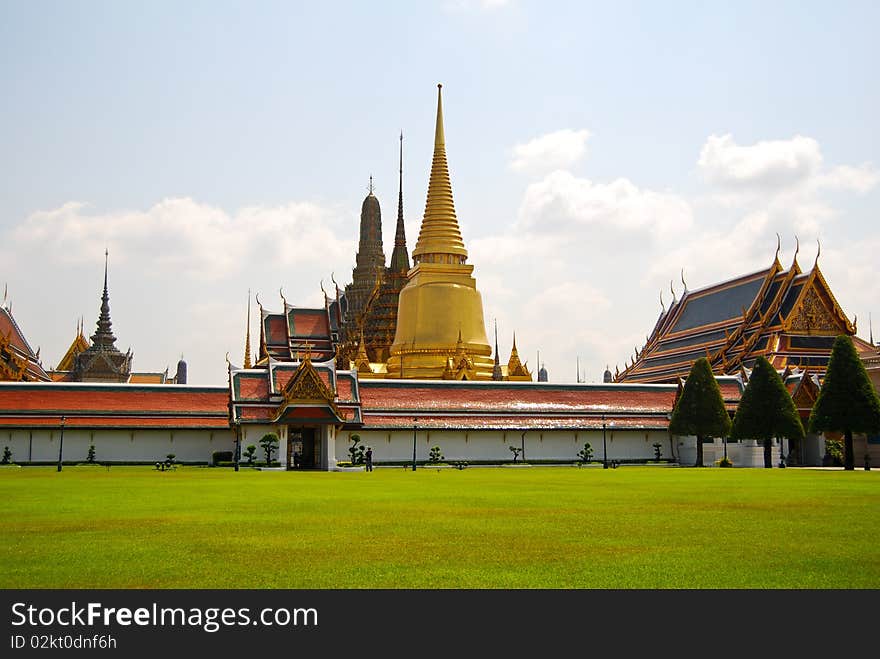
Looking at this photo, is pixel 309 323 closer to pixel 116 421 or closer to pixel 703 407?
pixel 116 421

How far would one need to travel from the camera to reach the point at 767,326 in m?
62.8

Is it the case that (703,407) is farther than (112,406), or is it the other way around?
(112,406)

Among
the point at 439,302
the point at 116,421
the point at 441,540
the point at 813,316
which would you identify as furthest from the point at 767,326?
the point at 441,540

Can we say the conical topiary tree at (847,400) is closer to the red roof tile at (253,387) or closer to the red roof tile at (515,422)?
the red roof tile at (515,422)

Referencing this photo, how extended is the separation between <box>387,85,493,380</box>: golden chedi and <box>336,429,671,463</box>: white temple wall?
1909 cm

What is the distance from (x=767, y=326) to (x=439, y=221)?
75.7 feet

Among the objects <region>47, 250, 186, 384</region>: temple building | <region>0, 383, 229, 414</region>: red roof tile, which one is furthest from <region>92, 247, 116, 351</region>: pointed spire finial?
<region>0, 383, 229, 414</region>: red roof tile

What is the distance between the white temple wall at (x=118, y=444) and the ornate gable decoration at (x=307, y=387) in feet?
16.5

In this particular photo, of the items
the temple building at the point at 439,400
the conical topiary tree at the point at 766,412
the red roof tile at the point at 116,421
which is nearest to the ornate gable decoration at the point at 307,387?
the temple building at the point at 439,400

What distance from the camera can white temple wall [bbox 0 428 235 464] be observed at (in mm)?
46781

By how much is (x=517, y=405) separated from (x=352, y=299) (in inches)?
2254
